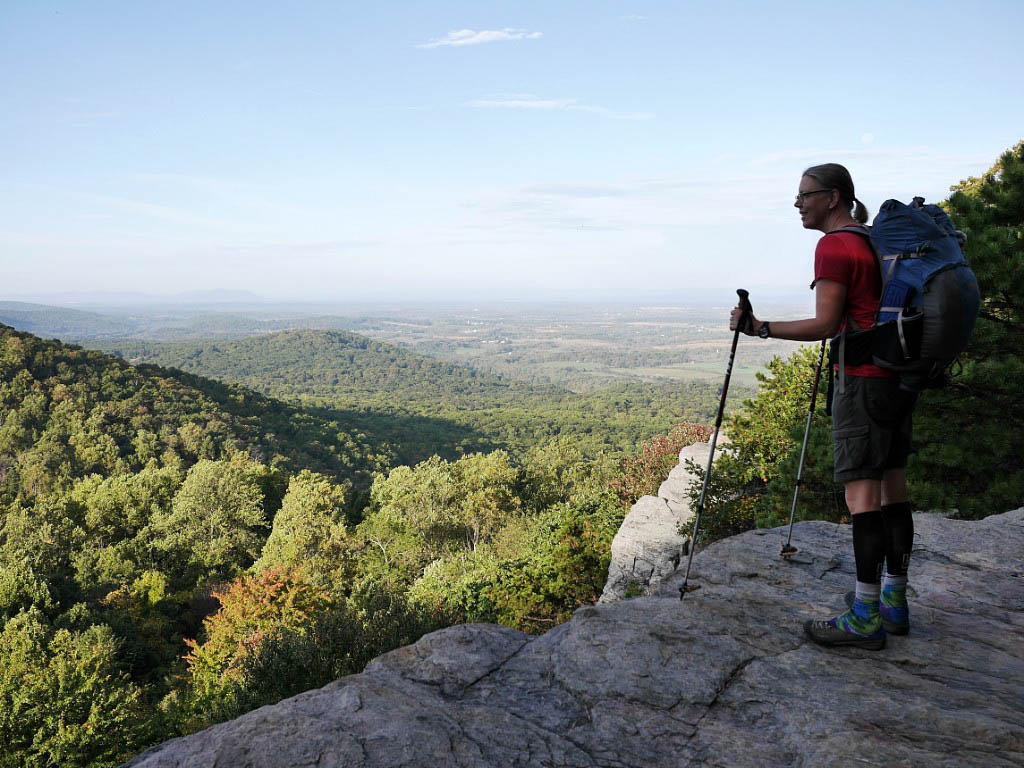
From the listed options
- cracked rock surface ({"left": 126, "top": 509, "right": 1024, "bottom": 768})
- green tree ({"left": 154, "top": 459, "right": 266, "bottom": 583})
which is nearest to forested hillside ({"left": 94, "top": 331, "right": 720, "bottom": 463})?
green tree ({"left": 154, "top": 459, "right": 266, "bottom": 583})

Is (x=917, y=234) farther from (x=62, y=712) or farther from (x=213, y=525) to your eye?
(x=213, y=525)

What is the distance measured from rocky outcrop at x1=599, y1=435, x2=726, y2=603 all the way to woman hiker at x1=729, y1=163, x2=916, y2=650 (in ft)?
30.2

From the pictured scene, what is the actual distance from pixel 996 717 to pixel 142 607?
3575cm

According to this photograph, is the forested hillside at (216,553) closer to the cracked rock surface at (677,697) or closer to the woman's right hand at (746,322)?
the cracked rock surface at (677,697)

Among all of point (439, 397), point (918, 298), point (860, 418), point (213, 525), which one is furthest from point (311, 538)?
point (439, 397)

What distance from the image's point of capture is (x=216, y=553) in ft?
121

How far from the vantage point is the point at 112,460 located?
5944 centimetres

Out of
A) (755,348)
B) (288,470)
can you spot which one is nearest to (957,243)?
(288,470)

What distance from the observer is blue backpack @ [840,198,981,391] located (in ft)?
9.82

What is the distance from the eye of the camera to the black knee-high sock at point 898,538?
11.3 feet

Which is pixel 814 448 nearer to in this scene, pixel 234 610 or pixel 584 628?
pixel 584 628

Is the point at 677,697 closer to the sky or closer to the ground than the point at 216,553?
closer to the sky

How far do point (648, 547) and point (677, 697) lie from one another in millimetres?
11021

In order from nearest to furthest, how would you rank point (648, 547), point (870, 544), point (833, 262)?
1. point (833, 262)
2. point (870, 544)
3. point (648, 547)
